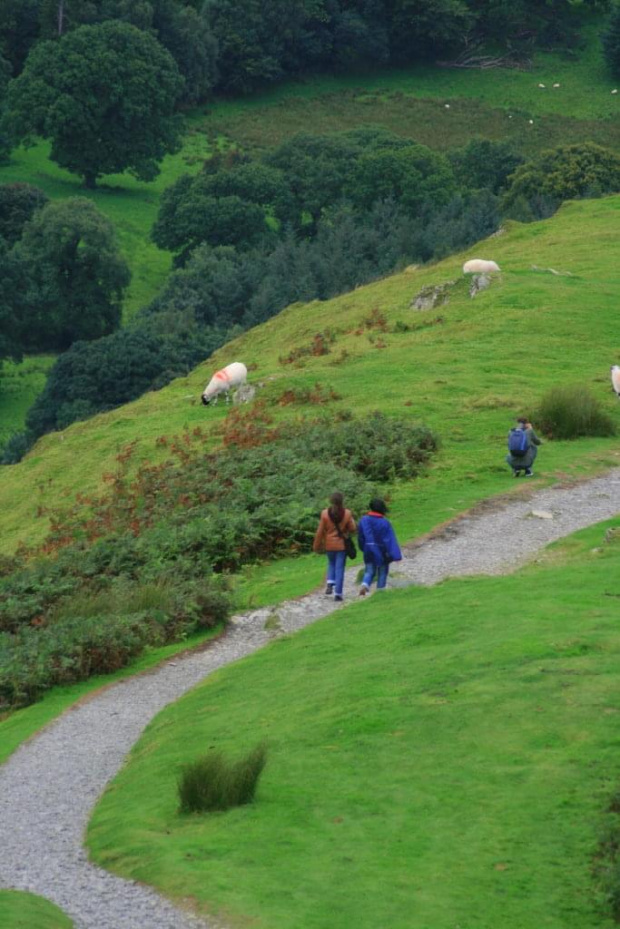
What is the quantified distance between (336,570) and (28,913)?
13.2 m

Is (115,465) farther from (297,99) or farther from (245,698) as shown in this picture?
(297,99)

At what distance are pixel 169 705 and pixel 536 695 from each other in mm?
6269

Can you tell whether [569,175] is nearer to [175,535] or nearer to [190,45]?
[175,535]

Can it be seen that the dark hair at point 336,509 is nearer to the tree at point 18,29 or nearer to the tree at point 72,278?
the tree at point 72,278

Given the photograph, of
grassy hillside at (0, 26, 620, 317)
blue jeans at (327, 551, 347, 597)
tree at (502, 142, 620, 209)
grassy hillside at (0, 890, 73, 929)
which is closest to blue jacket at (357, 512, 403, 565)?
blue jeans at (327, 551, 347, 597)

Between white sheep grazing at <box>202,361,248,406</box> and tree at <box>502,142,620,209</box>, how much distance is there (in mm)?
42539

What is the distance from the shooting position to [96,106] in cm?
13238

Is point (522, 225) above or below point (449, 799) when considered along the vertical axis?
below

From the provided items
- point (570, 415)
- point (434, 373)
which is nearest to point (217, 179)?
point (434, 373)

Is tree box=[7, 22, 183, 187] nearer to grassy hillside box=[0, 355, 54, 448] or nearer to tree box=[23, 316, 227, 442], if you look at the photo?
grassy hillside box=[0, 355, 54, 448]

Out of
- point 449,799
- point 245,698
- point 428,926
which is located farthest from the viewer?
point 245,698

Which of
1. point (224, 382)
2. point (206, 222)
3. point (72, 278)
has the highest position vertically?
point (224, 382)

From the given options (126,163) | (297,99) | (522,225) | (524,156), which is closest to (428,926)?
(522,225)

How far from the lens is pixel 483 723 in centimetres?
1859
